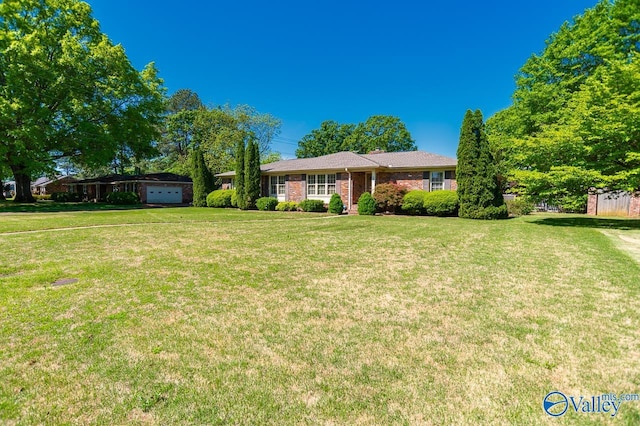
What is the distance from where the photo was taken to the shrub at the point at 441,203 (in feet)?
55.7

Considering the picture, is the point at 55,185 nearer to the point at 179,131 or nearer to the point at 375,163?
the point at 179,131

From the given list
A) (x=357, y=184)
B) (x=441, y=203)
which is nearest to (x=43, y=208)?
(x=357, y=184)

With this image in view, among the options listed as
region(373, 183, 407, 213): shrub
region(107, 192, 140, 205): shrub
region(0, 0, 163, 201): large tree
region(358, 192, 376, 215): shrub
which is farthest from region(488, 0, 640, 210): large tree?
region(107, 192, 140, 205): shrub

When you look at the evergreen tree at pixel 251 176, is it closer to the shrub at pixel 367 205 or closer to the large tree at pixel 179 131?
the shrub at pixel 367 205

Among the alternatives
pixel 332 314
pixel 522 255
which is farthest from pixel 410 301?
pixel 522 255

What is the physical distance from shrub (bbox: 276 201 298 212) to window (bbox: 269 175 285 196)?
2.49m

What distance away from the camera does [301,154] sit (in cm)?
5416

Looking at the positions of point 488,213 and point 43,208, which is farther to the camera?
point 43,208

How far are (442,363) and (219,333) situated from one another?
2.16m

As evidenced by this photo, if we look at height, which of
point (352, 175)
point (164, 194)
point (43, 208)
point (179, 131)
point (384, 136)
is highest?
point (179, 131)

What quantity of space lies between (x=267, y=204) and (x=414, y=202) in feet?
32.4

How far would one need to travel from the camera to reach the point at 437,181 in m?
19.3

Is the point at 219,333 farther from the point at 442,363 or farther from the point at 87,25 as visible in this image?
the point at 87,25

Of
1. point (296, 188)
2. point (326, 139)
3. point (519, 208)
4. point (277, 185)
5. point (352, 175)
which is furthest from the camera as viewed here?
point (326, 139)
